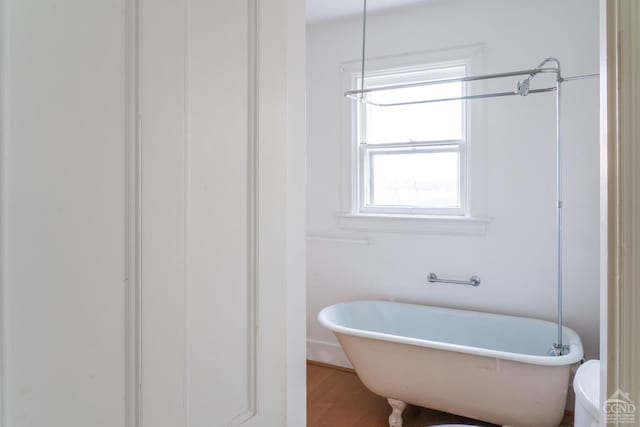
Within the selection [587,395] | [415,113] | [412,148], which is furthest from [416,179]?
[587,395]

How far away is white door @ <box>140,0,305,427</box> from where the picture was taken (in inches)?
23.6

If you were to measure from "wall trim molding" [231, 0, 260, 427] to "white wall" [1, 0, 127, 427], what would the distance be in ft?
0.89

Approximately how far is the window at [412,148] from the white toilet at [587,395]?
1.46m

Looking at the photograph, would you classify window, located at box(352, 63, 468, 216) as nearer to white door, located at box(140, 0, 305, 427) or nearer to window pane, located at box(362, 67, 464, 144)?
window pane, located at box(362, 67, 464, 144)

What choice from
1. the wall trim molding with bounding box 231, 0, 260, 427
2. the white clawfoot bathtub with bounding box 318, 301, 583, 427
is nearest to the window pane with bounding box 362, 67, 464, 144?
the white clawfoot bathtub with bounding box 318, 301, 583, 427

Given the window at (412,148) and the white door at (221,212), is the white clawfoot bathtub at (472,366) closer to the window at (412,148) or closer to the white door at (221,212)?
the window at (412,148)

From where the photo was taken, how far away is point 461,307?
282 cm

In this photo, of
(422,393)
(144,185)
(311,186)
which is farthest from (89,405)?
(311,186)

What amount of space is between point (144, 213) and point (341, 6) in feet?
8.90

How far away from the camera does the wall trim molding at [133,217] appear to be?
555mm

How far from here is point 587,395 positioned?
132 centimetres

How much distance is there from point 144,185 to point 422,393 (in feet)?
6.76

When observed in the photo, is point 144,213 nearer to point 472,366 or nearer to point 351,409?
point 472,366

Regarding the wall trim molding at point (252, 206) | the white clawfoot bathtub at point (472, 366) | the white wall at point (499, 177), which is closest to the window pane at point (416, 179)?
the white wall at point (499, 177)
